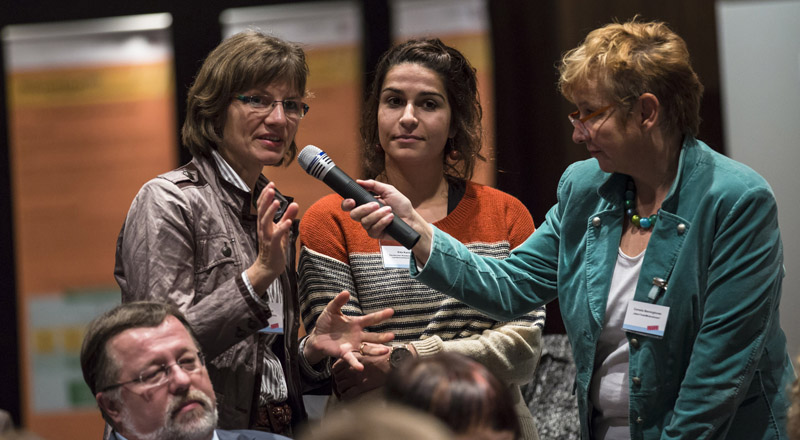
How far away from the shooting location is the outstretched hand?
228cm

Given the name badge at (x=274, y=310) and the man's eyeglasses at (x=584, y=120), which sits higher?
the man's eyeglasses at (x=584, y=120)

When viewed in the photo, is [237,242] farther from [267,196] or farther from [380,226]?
[380,226]

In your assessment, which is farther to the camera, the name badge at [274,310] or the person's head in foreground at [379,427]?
the name badge at [274,310]

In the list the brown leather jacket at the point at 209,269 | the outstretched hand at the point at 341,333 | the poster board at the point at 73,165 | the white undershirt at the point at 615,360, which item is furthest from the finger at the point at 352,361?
the poster board at the point at 73,165

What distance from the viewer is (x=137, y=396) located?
199 centimetres

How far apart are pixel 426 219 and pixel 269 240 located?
0.61 meters

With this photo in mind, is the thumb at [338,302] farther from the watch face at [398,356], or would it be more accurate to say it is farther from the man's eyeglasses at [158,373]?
the man's eyeglasses at [158,373]

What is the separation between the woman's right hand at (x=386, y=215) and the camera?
2088 millimetres

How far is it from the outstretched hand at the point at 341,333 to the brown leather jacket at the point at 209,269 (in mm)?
146

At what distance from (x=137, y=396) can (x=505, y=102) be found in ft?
7.92

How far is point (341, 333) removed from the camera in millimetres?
2348

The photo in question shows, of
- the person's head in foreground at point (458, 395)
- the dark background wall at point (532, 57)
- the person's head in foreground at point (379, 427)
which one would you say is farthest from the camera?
the dark background wall at point (532, 57)

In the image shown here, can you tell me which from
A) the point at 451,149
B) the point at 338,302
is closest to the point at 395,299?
the point at 338,302

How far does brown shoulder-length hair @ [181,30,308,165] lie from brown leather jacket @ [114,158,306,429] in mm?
111
